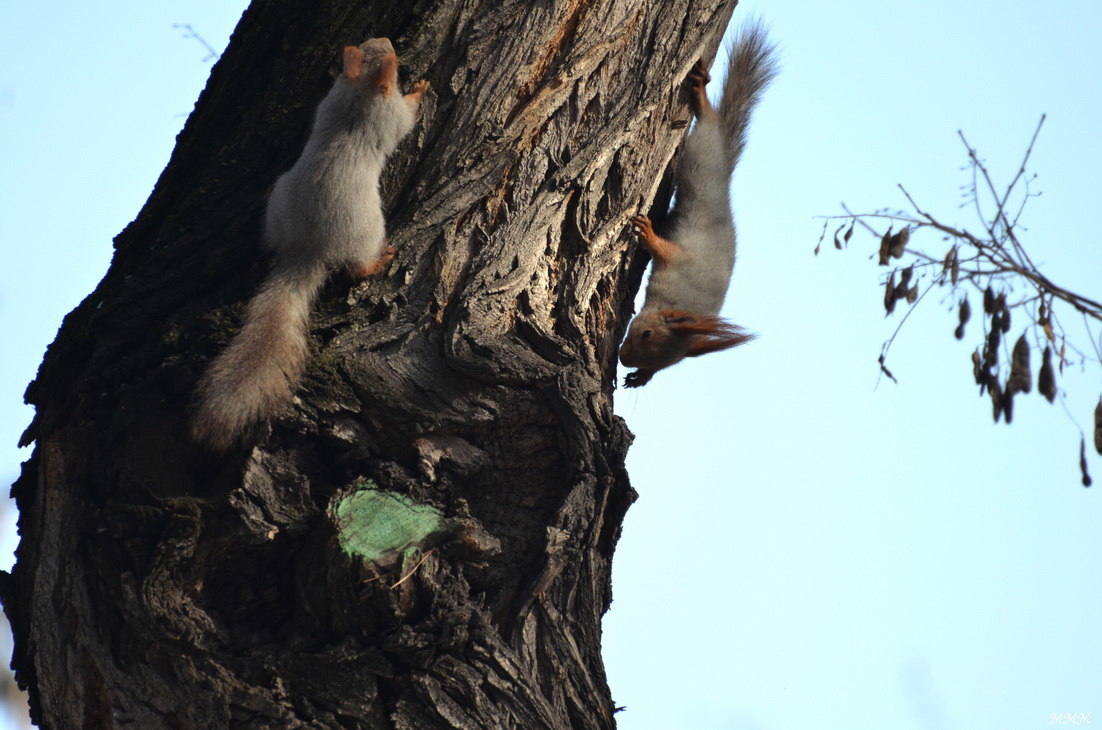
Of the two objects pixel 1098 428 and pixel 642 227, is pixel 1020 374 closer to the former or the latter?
pixel 1098 428

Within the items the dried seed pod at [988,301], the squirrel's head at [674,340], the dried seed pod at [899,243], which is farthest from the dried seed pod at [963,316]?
the squirrel's head at [674,340]

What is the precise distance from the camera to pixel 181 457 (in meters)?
3.18

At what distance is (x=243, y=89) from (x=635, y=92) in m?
→ 1.58

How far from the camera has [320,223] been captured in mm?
4004

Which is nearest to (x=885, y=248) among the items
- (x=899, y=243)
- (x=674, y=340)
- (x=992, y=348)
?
(x=899, y=243)

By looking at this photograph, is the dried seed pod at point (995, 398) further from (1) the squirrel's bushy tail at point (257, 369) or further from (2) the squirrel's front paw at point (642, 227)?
(1) the squirrel's bushy tail at point (257, 369)

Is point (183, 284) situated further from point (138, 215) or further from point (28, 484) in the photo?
point (28, 484)

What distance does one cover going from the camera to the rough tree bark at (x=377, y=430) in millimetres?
2990

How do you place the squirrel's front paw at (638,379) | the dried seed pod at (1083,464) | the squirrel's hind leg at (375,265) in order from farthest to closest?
the squirrel's front paw at (638,379)
the squirrel's hind leg at (375,265)
the dried seed pod at (1083,464)

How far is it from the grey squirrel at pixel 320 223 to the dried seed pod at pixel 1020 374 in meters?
2.14

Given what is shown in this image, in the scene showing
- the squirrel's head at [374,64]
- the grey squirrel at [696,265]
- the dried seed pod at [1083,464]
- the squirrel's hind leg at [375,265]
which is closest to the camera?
the dried seed pod at [1083,464]

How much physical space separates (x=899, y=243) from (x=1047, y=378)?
0.71 m

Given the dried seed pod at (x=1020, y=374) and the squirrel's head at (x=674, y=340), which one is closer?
the dried seed pod at (x=1020, y=374)

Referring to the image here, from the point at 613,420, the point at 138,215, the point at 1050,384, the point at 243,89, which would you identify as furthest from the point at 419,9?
the point at 1050,384
